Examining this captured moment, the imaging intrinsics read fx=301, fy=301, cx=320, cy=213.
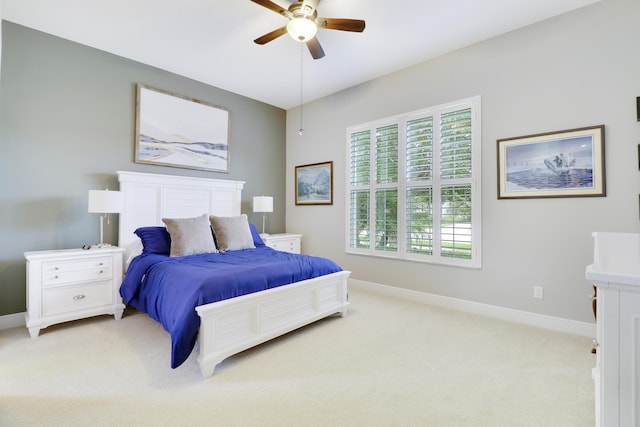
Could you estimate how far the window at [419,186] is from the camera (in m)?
3.33

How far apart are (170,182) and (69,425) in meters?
2.79

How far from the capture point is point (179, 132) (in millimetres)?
4016

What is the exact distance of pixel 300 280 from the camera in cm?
274

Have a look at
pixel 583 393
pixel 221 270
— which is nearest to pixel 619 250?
pixel 583 393

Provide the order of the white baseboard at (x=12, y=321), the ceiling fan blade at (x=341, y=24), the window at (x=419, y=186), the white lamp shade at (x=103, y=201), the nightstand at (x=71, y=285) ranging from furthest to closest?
the window at (x=419, y=186), the white lamp shade at (x=103, y=201), the white baseboard at (x=12, y=321), the nightstand at (x=71, y=285), the ceiling fan blade at (x=341, y=24)

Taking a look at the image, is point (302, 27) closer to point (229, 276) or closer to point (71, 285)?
point (229, 276)

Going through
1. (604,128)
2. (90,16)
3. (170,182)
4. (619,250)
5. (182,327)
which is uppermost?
(90,16)

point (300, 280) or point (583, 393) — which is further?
point (300, 280)

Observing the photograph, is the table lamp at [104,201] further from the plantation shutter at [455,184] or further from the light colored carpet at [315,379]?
the plantation shutter at [455,184]

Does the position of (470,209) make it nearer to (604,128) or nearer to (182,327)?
(604,128)

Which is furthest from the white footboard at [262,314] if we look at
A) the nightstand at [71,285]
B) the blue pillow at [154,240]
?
the nightstand at [71,285]

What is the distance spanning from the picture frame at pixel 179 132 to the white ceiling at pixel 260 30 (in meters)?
0.42

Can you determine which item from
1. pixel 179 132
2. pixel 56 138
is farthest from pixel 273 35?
pixel 56 138

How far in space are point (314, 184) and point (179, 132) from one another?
6.81 feet
